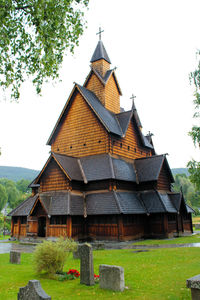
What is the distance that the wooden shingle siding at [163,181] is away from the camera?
27.8 meters

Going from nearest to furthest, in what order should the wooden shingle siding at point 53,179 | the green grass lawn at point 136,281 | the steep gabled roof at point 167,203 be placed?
1. the green grass lawn at point 136,281
2. the wooden shingle siding at point 53,179
3. the steep gabled roof at point 167,203

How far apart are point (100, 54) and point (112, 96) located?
5793 mm

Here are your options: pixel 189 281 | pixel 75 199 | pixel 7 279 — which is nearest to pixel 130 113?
pixel 75 199

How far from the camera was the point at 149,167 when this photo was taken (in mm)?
28281

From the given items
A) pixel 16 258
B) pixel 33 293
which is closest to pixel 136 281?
pixel 33 293

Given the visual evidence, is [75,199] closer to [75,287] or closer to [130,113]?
[130,113]

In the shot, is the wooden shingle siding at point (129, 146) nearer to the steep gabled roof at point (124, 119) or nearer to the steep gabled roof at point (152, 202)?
the steep gabled roof at point (124, 119)

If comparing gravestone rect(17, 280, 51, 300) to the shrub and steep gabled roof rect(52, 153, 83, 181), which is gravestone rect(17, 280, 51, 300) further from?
steep gabled roof rect(52, 153, 83, 181)

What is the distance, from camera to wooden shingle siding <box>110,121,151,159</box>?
2692 cm

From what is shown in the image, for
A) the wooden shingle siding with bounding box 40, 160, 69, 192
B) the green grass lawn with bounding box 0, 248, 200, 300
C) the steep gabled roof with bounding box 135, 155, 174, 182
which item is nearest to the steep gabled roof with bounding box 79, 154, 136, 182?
the steep gabled roof with bounding box 135, 155, 174, 182

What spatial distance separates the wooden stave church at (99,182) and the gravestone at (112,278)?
13.0m

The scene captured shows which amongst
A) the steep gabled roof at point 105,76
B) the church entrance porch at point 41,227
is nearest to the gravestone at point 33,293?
the church entrance porch at point 41,227

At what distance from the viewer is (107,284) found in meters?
8.48

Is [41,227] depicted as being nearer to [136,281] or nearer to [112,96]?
[112,96]
